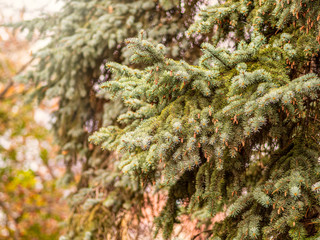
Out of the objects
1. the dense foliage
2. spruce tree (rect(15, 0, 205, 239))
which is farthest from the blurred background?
the dense foliage

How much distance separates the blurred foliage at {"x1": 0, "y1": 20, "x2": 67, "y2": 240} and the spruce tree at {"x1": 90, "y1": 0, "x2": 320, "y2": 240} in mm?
4910

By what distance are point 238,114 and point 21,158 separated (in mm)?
6943

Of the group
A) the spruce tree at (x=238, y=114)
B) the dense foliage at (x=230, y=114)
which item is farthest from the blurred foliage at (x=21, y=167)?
the spruce tree at (x=238, y=114)

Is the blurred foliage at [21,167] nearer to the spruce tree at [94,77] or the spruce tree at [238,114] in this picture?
the spruce tree at [94,77]

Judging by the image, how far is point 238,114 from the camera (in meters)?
1.44

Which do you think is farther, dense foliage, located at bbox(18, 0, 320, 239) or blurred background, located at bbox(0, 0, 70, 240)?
blurred background, located at bbox(0, 0, 70, 240)

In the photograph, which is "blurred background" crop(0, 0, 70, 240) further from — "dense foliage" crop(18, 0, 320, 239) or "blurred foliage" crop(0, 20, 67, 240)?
"dense foliage" crop(18, 0, 320, 239)

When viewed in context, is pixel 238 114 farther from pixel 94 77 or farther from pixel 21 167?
pixel 21 167

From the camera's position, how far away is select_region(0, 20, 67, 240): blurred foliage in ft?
20.4

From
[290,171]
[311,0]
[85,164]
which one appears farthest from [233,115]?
[85,164]

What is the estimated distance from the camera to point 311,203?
1.50 meters

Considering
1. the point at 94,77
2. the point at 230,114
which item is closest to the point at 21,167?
the point at 94,77

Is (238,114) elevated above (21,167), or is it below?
below

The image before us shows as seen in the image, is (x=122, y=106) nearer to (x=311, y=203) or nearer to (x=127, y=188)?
(x=127, y=188)
